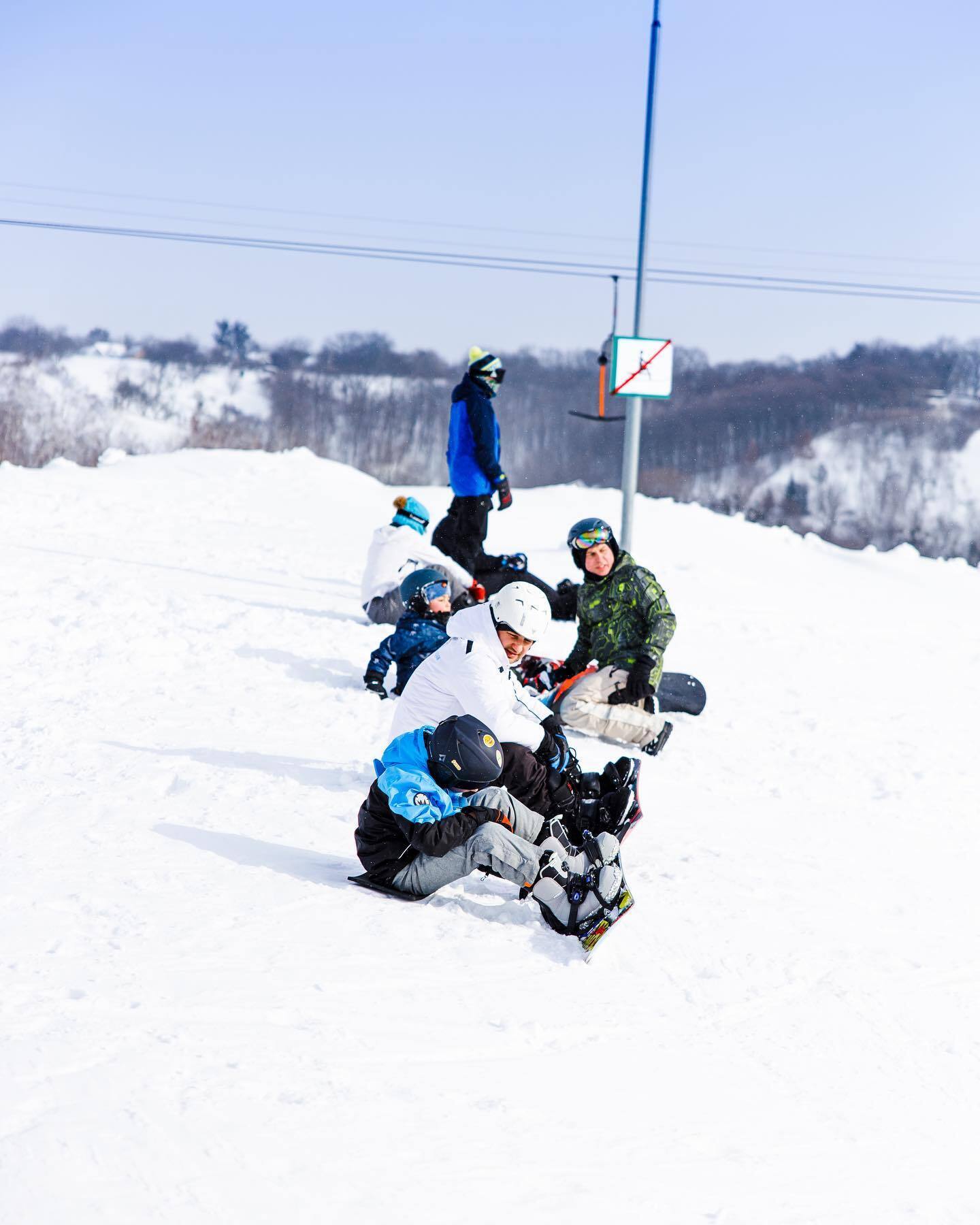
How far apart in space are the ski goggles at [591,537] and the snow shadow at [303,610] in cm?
248

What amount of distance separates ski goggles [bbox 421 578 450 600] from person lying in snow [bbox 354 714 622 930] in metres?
2.35

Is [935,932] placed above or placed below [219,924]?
below

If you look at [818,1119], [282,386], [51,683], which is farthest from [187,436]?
[818,1119]

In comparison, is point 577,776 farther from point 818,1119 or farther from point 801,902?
point 818,1119

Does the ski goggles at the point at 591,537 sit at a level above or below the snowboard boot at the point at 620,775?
above

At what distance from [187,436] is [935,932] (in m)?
56.1

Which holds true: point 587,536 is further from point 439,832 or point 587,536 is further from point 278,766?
point 439,832

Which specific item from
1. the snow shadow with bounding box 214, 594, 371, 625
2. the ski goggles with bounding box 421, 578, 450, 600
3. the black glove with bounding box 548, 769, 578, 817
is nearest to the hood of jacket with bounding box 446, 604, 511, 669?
the black glove with bounding box 548, 769, 578, 817

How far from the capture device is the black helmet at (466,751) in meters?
3.54

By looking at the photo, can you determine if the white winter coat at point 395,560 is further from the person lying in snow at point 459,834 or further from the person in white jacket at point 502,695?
the person lying in snow at point 459,834

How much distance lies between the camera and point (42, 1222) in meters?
2.04

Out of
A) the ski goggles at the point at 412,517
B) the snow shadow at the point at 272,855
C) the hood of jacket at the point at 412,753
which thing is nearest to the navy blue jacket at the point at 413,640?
the ski goggles at the point at 412,517

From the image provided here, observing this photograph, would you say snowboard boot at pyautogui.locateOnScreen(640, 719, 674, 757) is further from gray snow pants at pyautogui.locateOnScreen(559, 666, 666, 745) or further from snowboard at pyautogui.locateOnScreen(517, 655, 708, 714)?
snowboard at pyautogui.locateOnScreen(517, 655, 708, 714)

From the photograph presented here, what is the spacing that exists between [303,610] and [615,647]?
10.3 ft
